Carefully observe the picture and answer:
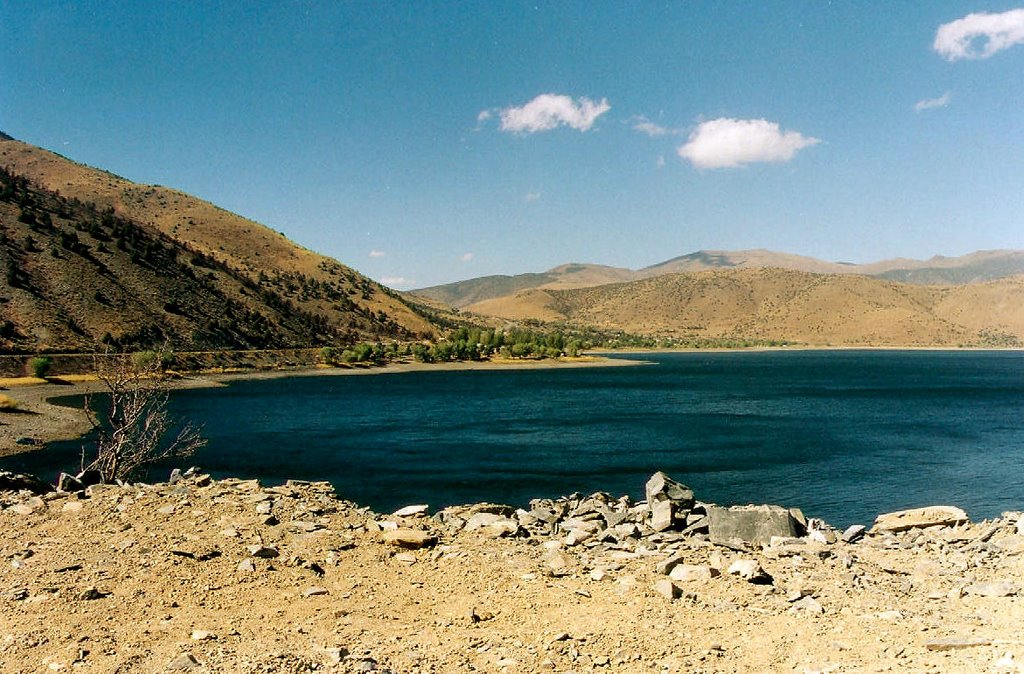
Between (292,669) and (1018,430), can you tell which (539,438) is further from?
(292,669)

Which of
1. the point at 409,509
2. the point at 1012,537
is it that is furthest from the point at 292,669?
the point at 1012,537

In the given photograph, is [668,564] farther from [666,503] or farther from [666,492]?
[666,492]

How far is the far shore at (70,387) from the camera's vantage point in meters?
51.4

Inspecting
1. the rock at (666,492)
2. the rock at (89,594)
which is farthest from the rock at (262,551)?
the rock at (666,492)

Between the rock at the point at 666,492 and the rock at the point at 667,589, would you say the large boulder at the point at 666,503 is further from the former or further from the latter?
the rock at the point at 667,589

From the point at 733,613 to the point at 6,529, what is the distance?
14.3 m

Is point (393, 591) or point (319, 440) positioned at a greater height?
point (393, 591)

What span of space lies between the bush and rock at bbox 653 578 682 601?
8937cm

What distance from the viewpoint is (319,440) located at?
2108 inches

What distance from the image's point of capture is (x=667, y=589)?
12742 millimetres

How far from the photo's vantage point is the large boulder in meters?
18.7

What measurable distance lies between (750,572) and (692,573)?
3.72 feet

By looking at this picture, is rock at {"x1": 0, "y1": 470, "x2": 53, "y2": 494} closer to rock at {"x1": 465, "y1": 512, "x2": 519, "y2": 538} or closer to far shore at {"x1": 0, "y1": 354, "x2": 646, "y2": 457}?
far shore at {"x1": 0, "y1": 354, "x2": 646, "y2": 457}

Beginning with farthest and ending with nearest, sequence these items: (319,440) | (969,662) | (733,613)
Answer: (319,440)
(733,613)
(969,662)
